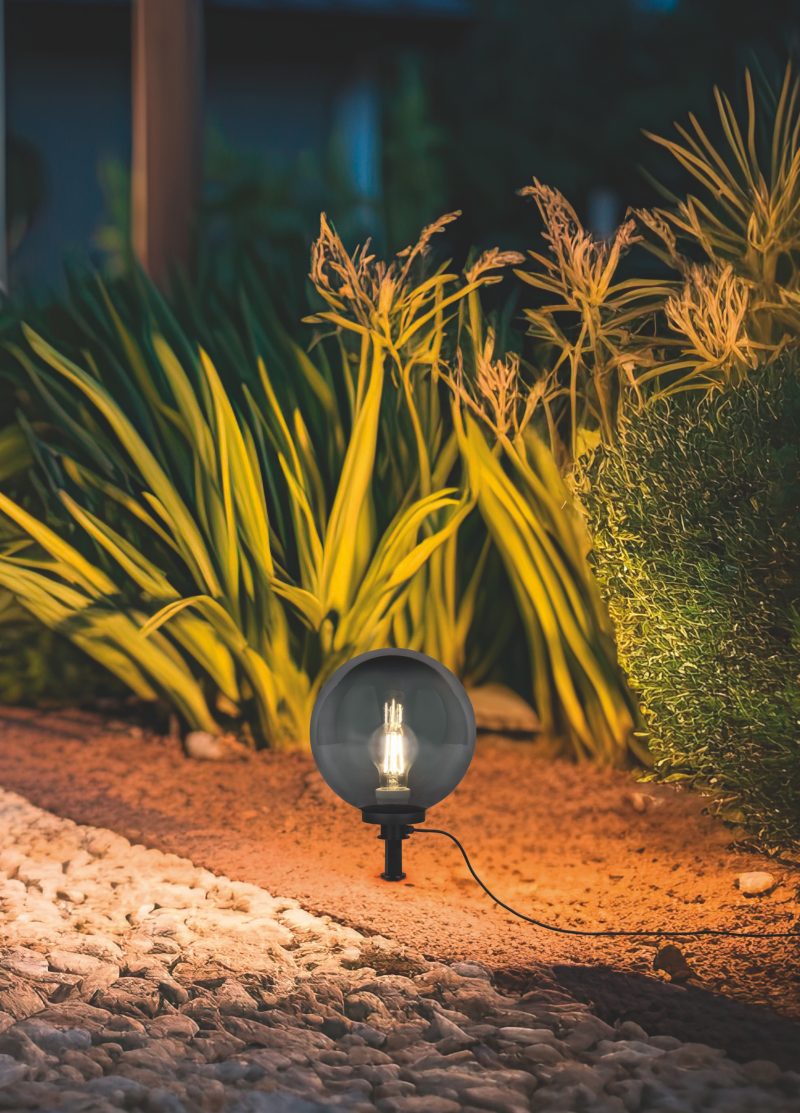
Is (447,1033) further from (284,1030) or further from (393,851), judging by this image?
(393,851)

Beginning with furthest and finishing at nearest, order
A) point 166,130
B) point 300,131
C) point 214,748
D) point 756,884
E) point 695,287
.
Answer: point 300,131 < point 166,130 < point 214,748 < point 695,287 < point 756,884

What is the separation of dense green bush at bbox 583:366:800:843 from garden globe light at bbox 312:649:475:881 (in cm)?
43

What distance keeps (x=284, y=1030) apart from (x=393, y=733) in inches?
33.1

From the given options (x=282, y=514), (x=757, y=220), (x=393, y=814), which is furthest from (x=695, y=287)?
(x=393, y=814)

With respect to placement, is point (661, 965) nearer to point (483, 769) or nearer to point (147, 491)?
point (483, 769)

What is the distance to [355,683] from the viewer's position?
284 cm

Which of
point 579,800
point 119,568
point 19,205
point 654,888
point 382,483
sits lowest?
point 654,888

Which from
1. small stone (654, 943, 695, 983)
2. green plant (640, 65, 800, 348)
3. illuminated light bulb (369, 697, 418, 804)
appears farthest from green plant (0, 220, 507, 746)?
small stone (654, 943, 695, 983)

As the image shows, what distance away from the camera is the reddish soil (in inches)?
91.7

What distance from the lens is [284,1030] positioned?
82.2 inches

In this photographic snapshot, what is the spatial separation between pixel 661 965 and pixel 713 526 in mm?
849

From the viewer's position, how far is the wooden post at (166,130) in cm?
520

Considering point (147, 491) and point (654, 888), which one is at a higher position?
point (147, 491)

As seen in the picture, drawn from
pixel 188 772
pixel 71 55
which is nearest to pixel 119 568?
pixel 188 772
